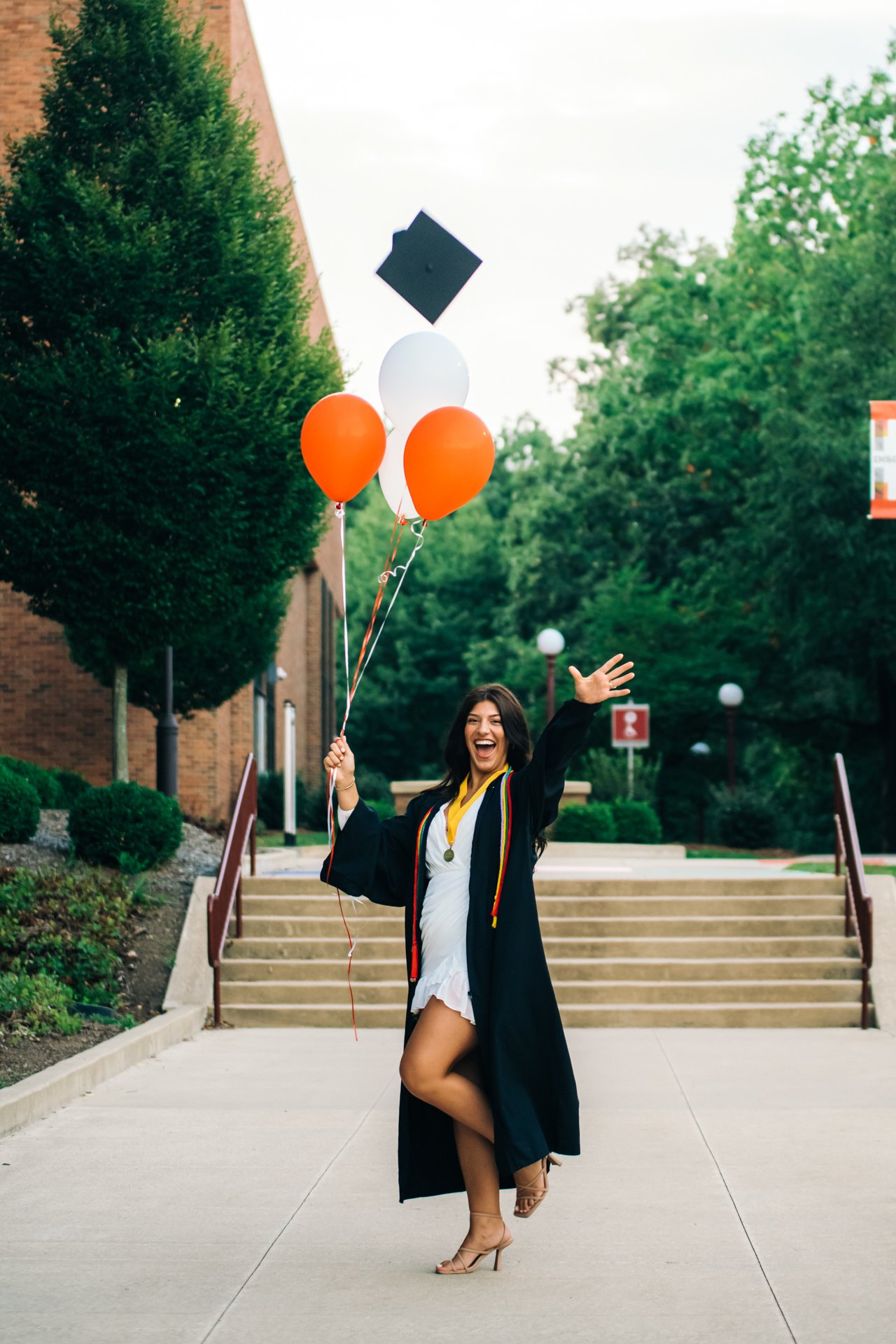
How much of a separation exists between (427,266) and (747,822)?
1947 centimetres

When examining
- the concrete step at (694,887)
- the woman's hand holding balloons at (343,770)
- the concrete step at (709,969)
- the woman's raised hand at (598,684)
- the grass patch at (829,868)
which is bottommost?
the concrete step at (709,969)

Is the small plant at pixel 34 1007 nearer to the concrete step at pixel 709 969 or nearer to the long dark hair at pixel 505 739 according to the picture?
the concrete step at pixel 709 969

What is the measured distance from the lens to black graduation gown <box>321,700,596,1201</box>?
4629 mm

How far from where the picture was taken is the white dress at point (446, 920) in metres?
4.73

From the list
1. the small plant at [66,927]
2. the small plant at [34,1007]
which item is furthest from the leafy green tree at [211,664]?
the small plant at [34,1007]

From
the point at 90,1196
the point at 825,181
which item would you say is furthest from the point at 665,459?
the point at 90,1196

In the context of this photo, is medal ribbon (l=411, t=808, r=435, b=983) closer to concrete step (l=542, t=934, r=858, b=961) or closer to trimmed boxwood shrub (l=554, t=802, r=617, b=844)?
concrete step (l=542, t=934, r=858, b=961)

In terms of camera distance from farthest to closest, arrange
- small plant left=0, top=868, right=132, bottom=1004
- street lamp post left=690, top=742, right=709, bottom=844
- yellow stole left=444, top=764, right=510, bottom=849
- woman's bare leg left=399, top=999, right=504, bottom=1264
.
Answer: street lamp post left=690, top=742, right=709, bottom=844 < small plant left=0, top=868, right=132, bottom=1004 < yellow stole left=444, top=764, right=510, bottom=849 < woman's bare leg left=399, top=999, right=504, bottom=1264

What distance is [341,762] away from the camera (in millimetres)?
4859

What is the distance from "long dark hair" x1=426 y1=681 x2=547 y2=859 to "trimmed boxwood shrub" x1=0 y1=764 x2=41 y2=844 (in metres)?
9.10

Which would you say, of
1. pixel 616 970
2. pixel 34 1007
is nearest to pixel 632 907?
pixel 616 970

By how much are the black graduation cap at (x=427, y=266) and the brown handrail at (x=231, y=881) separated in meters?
3.88

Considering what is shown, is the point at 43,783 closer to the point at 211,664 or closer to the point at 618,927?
the point at 211,664

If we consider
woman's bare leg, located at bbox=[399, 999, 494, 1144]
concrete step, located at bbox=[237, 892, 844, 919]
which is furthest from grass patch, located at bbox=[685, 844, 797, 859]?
woman's bare leg, located at bbox=[399, 999, 494, 1144]
